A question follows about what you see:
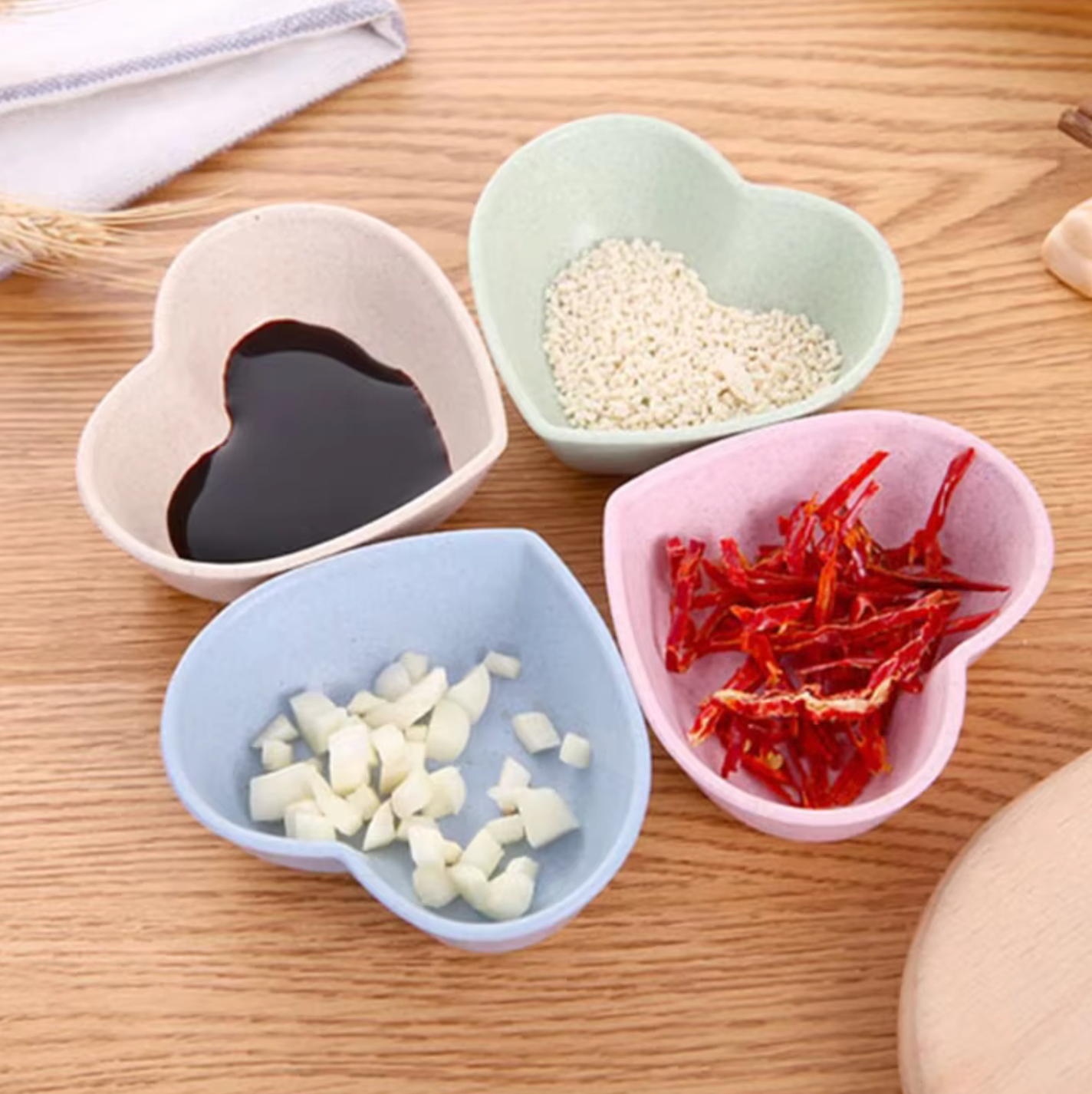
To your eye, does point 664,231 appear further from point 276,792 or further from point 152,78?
point 276,792

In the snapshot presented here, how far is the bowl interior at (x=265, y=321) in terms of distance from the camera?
110cm

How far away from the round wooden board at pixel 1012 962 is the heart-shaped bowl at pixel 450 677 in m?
0.21

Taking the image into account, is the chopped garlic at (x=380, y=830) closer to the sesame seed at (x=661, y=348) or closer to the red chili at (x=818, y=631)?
the red chili at (x=818, y=631)

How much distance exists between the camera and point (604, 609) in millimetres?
1148

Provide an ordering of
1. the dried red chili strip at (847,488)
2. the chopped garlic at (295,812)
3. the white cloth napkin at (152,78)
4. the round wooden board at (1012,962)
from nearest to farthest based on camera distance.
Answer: the round wooden board at (1012,962) < the chopped garlic at (295,812) < the dried red chili strip at (847,488) < the white cloth napkin at (152,78)

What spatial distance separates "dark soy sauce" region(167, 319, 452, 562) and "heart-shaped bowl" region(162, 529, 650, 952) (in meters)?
0.08

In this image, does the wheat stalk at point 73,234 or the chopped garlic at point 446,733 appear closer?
the chopped garlic at point 446,733

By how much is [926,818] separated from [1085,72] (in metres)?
0.86

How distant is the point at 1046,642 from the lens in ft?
3.68

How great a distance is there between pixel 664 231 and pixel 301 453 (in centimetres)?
42

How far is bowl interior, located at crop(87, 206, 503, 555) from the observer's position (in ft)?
3.62

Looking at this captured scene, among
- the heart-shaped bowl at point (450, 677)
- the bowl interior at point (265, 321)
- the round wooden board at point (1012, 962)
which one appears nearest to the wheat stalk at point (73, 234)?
the bowl interior at point (265, 321)

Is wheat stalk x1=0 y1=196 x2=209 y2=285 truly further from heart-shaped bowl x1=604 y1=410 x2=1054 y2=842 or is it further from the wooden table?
heart-shaped bowl x1=604 y1=410 x2=1054 y2=842

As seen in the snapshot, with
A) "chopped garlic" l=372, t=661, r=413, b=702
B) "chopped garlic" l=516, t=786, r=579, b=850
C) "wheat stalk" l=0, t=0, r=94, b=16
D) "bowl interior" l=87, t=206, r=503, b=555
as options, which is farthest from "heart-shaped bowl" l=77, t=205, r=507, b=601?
"wheat stalk" l=0, t=0, r=94, b=16
